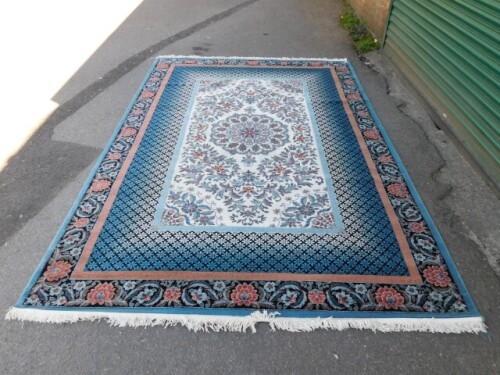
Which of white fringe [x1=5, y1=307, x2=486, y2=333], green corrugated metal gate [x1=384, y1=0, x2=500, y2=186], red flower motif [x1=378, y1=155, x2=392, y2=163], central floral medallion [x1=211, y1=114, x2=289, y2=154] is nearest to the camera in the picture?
white fringe [x1=5, y1=307, x2=486, y2=333]

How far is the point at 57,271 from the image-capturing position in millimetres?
1995

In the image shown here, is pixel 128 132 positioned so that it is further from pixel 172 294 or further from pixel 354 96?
pixel 354 96

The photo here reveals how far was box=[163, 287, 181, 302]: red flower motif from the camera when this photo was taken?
6.13 feet

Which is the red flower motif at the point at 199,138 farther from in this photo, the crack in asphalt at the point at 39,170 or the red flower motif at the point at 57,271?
the red flower motif at the point at 57,271

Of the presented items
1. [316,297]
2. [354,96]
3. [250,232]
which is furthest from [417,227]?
[354,96]

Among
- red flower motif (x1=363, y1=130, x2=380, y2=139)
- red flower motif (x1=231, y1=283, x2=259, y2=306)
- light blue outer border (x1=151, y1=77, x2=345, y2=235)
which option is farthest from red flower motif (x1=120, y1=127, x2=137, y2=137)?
red flower motif (x1=363, y1=130, x2=380, y2=139)

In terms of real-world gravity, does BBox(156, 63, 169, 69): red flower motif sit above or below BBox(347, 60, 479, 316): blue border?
above

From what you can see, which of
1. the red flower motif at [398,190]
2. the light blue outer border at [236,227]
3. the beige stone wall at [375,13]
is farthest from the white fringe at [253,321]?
the beige stone wall at [375,13]

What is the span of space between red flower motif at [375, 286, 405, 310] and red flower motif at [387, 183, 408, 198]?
747 mm

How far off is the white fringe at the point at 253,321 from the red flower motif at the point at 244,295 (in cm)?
8

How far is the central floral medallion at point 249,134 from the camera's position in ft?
9.37

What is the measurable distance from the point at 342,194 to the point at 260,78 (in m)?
1.74

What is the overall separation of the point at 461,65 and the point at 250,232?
2042 millimetres

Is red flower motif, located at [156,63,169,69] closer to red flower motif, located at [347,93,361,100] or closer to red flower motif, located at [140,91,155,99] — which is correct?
red flower motif, located at [140,91,155,99]
